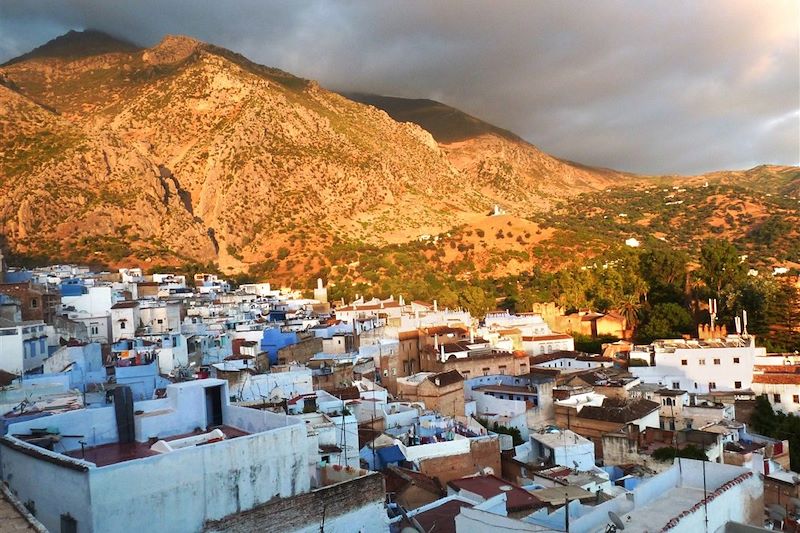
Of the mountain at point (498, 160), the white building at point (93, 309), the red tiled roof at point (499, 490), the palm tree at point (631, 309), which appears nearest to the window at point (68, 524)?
the red tiled roof at point (499, 490)

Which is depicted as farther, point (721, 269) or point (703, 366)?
point (721, 269)

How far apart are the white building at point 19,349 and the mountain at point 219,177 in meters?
41.1

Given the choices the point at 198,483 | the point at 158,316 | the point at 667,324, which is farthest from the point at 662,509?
the point at 667,324

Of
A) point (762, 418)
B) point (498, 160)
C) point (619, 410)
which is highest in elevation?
point (498, 160)

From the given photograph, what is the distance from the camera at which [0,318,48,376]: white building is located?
19.3 m

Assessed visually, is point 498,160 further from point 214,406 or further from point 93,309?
point 214,406

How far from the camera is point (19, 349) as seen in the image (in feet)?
64.3

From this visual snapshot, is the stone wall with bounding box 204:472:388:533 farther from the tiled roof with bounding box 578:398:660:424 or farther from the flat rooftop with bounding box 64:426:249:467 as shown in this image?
the tiled roof with bounding box 578:398:660:424

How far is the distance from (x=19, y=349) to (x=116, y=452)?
41.0 ft

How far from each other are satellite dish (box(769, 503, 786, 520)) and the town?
72 millimetres

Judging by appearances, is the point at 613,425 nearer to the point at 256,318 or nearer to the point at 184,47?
the point at 256,318

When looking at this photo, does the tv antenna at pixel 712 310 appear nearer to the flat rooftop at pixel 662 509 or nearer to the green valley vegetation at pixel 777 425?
the green valley vegetation at pixel 777 425

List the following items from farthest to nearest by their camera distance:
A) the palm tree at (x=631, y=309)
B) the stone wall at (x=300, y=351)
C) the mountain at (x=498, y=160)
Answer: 1. the mountain at (x=498, y=160)
2. the palm tree at (x=631, y=309)
3. the stone wall at (x=300, y=351)

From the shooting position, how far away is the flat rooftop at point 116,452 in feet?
29.1
